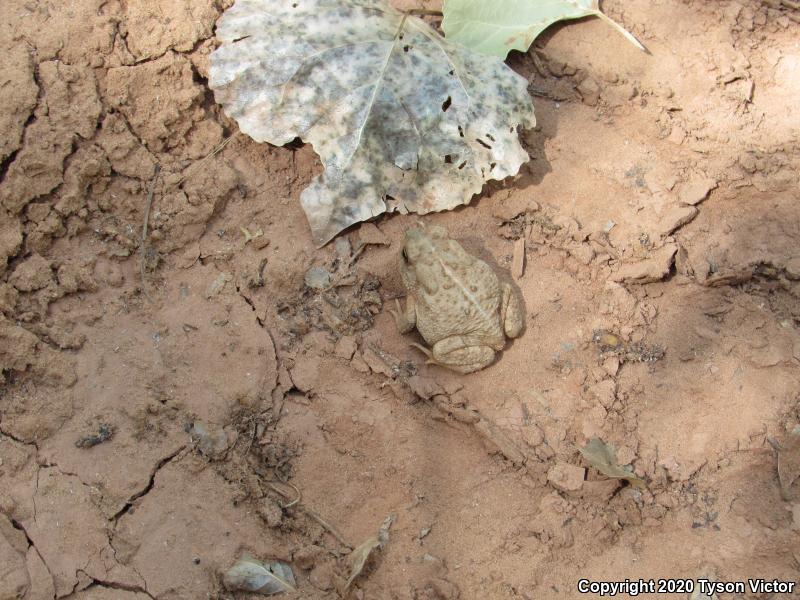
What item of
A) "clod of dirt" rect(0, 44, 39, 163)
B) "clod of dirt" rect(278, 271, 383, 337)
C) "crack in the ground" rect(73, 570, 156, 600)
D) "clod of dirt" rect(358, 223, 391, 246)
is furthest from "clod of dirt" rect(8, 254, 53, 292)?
"clod of dirt" rect(358, 223, 391, 246)

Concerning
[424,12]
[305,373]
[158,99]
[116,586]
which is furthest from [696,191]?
[116,586]

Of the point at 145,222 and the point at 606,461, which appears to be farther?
the point at 145,222

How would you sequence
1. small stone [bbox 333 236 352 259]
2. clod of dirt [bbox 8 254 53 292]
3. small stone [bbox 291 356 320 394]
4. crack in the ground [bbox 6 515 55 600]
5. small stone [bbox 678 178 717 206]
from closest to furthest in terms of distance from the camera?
crack in the ground [bbox 6 515 55 600] < clod of dirt [bbox 8 254 53 292] < small stone [bbox 291 356 320 394] < small stone [bbox 333 236 352 259] < small stone [bbox 678 178 717 206]

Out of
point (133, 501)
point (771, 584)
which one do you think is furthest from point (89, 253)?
point (771, 584)

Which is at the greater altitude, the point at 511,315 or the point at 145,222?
the point at 145,222

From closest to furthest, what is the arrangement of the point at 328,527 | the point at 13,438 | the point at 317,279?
the point at 13,438, the point at 328,527, the point at 317,279

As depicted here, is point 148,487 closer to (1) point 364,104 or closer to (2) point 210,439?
(2) point 210,439

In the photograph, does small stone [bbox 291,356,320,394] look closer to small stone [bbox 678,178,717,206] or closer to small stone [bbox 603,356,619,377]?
small stone [bbox 603,356,619,377]
